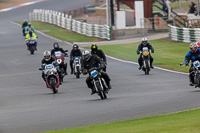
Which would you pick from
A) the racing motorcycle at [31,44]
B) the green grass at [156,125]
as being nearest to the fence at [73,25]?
the racing motorcycle at [31,44]

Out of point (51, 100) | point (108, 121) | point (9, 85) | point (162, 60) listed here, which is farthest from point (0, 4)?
point (108, 121)

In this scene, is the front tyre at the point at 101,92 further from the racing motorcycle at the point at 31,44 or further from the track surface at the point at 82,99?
the racing motorcycle at the point at 31,44

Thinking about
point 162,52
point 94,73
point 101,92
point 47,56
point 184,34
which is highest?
point 47,56

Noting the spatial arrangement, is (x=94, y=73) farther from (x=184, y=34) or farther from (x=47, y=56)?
(x=184, y=34)

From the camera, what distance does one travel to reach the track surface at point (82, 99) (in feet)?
45.9

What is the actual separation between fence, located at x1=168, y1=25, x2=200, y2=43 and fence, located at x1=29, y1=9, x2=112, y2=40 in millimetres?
4854

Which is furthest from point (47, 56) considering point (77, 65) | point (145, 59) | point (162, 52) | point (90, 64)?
point (162, 52)

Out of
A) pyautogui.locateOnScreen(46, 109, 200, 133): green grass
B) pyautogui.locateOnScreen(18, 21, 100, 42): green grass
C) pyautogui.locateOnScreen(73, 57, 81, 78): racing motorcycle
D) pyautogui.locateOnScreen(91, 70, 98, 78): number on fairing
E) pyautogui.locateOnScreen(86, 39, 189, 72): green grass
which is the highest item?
pyautogui.locateOnScreen(91, 70, 98, 78): number on fairing

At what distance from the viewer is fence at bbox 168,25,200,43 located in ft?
132

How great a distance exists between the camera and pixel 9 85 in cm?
2444

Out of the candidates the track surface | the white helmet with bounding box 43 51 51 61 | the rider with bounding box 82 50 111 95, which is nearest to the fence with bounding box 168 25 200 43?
the track surface

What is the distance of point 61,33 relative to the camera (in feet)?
169

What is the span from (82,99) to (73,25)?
35191 millimetres

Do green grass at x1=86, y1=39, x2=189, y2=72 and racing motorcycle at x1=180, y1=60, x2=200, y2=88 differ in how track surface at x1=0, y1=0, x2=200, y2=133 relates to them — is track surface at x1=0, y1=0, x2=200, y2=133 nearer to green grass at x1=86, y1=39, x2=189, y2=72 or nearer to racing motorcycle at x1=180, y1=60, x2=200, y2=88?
racing motorcycle at x1=180, y1=60, x2=200, y2=88
